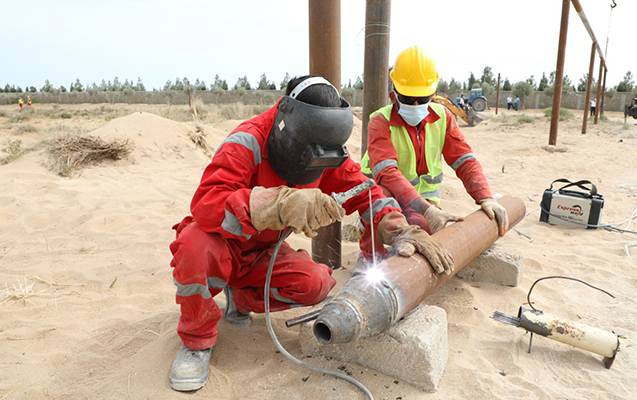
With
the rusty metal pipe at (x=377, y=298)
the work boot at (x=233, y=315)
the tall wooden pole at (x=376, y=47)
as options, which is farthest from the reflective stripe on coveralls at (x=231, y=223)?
the tall wooden pole at (x=376, y=47)

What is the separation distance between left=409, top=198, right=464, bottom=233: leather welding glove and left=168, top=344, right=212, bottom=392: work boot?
1.65 meters

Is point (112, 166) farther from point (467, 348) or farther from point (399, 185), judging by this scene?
point (467, 348)

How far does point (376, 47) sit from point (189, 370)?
109 inches

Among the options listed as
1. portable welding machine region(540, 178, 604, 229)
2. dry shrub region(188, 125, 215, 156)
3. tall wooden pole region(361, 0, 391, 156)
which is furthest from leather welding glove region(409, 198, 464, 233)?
dry shrub region(188, 125, 215, 156)

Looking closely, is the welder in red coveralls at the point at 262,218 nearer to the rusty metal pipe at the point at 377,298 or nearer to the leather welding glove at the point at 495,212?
the rusty metal pipe at the point at 377,298

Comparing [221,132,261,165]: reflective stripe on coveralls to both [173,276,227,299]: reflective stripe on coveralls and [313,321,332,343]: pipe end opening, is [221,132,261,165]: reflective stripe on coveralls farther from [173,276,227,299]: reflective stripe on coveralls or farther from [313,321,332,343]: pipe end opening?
[313,321,332,343]: pipe end opening

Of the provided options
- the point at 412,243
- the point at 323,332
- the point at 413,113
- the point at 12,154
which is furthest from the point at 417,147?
the point at 12,154

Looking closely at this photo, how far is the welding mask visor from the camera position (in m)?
2.09

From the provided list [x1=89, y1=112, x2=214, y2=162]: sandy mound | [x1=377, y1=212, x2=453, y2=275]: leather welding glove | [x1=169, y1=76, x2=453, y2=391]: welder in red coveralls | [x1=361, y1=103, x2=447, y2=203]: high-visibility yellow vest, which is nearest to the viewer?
[x1=169, y1=76, x2=453, y2=391]: welder in red coveralls

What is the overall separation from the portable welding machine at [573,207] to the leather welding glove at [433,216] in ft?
7.48

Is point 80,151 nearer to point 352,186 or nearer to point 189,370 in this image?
point 352,186

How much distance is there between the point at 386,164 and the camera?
3.34 meters

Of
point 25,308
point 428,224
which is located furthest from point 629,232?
point 25,308

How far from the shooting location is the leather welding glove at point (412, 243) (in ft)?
7.66
